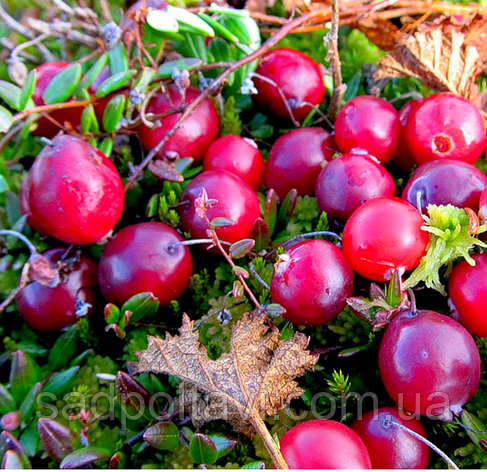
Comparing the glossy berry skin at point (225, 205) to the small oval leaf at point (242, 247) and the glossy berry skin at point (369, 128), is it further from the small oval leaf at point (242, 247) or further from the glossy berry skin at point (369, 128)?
the glossy berry skin at point (369, 128)

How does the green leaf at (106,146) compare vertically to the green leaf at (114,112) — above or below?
below

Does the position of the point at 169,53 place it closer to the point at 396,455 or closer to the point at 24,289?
the point at 24,289

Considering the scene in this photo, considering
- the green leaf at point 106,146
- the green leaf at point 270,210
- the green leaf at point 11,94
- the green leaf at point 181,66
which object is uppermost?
the green leaf at point 181,66

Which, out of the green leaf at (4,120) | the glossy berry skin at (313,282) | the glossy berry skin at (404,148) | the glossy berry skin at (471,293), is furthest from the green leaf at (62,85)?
the glossy berry skin at (471,293)

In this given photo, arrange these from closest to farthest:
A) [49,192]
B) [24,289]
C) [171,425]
→ [171,425] → [49,192] → [24,289]

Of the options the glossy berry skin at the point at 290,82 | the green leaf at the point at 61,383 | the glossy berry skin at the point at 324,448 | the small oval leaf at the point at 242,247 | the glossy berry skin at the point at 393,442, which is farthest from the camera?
the glossy berry skin at the point at 290,82

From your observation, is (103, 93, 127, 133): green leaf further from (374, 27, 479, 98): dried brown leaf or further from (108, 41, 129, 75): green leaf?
(374, 27, 479, 98): dried brown leaf

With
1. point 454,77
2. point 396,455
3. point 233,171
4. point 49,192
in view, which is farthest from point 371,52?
point 396,455
